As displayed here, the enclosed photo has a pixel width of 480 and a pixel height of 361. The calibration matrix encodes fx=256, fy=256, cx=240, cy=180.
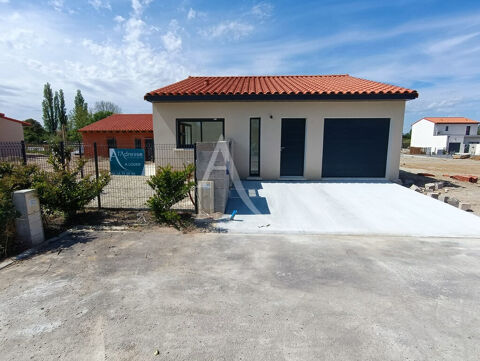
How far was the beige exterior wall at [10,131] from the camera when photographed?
29.8 m

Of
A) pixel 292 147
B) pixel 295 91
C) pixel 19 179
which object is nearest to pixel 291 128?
pixel 292 147

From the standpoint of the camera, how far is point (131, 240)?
5023mm

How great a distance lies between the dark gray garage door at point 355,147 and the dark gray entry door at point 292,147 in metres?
0.95

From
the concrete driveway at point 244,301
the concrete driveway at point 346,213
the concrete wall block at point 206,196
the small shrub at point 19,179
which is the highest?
the small shrub at point 19,179

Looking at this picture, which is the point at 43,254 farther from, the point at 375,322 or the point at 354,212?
the point at 354,212

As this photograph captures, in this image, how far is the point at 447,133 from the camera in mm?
56344

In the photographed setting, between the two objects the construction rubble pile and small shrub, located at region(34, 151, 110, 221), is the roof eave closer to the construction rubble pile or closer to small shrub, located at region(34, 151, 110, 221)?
the construction rubble pile

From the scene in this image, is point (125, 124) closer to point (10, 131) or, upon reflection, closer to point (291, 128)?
point (10, 131)

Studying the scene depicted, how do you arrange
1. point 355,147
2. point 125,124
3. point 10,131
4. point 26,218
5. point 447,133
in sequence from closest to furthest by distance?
point 26,218, point 355,147, point 125,124, point 10,131, point 447,133

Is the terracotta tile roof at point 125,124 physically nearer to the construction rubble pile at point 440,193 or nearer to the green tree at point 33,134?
the green tree at point 33,134

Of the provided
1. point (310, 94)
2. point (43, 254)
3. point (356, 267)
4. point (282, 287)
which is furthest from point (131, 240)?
point (310, 94)

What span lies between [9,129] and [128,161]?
115 ft

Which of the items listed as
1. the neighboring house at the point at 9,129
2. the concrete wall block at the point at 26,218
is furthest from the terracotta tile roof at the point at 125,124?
the concrete wall block at the point at 26,218

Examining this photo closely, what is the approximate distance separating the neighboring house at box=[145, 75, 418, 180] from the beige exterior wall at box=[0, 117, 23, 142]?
101ft
